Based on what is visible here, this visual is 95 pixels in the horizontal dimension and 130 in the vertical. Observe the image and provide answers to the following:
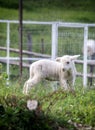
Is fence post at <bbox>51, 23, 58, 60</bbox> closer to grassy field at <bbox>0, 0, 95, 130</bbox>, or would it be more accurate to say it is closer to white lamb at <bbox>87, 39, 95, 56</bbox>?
grassy field at <bbox>0, 0, 95, 130</bbox>

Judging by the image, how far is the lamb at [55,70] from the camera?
14.6m

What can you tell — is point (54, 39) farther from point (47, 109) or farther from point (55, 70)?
point (47, 109)

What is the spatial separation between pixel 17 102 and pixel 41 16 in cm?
2139

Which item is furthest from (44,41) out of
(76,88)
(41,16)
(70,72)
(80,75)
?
(41,16)

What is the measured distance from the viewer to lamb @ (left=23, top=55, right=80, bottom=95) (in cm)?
1460

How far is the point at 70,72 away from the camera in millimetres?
14688

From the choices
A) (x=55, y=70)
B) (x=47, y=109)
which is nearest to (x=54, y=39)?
(x=55, y=70)

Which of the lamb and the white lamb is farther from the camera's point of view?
the white lamb

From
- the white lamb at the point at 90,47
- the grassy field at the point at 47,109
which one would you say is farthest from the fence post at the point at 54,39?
the white lamb at the point at 90,47

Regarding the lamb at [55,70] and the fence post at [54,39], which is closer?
the lamb at [55,70]

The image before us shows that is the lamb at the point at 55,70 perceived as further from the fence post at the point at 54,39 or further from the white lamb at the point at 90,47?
the white lamb at the point at 90,47

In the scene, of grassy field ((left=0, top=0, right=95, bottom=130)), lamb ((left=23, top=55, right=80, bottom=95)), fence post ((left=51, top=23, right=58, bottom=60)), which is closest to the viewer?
grassy field ((left=0, top=0, right=95, bottom=130))

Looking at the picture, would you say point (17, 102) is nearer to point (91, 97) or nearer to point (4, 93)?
point (4, 93)

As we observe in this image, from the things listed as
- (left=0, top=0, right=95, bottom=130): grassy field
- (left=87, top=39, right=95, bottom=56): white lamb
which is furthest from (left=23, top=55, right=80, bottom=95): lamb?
(left=87, top=39, right=95, bottom=56): white lamb
